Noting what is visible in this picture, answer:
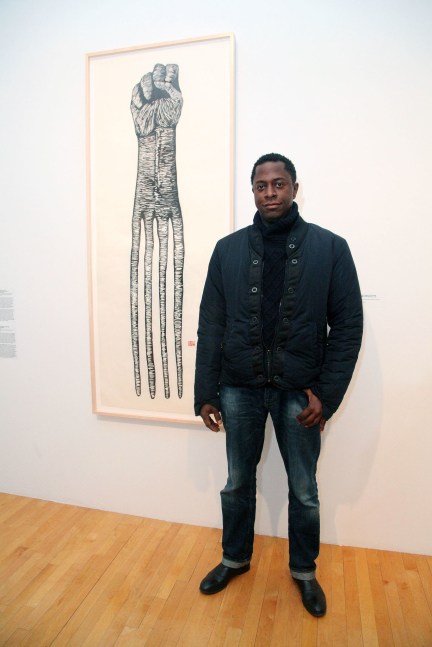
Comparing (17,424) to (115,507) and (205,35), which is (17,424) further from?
(205,35)

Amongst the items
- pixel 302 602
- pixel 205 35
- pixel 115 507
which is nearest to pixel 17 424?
pixel 115 507

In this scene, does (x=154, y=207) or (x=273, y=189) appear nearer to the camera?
(x=273, y=189)

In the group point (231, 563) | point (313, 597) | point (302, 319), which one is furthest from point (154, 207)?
point (313, 597)

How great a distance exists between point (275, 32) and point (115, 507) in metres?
2.28

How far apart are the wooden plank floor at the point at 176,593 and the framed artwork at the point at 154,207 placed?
583 millimetres

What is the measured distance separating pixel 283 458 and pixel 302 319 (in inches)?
20.8

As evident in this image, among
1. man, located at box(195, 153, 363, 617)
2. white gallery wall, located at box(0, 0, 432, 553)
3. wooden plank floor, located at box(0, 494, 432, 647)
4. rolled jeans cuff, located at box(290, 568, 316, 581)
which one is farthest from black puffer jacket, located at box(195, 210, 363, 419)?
wooden plank floor, located at box(0, 494, 432, 647)

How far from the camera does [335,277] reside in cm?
139

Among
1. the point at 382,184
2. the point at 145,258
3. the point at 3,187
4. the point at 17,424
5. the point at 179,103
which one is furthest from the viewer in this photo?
the point at 17,424

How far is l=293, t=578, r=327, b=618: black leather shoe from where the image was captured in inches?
57.0

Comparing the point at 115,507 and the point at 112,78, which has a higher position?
the point at 112,78

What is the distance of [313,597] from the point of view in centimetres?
148

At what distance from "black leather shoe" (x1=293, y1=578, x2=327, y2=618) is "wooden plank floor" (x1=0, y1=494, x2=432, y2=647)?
0.09 feet

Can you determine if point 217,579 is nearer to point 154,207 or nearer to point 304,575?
point 304,575
